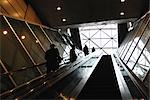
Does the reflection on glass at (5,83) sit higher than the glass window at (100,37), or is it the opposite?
the glass window at (100,37)

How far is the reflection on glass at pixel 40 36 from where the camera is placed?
15.0 metres

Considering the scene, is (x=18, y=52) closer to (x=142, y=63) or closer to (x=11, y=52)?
(x=11, y=52)

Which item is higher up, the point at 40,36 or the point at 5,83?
the point at 40,36

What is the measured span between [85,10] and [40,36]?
5261 millimetres

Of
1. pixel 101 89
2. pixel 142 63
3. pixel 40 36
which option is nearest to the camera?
pixel 101 89

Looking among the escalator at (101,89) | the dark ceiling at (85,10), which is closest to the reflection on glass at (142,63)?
the escalator at (101,89)

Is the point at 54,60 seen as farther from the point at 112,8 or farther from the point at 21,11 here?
the point at 112,8

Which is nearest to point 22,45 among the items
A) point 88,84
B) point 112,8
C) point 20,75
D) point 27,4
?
point 20,75

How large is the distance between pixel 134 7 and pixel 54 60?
963cm

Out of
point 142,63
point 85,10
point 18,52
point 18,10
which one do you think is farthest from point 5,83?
point 85,10

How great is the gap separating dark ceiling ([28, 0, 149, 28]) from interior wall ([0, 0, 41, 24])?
1.82ft

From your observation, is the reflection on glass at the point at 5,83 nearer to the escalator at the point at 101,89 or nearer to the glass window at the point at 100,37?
the escalator at the point at 101,89

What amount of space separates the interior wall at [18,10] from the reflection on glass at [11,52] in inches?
117

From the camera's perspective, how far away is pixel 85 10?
19.5 meters
